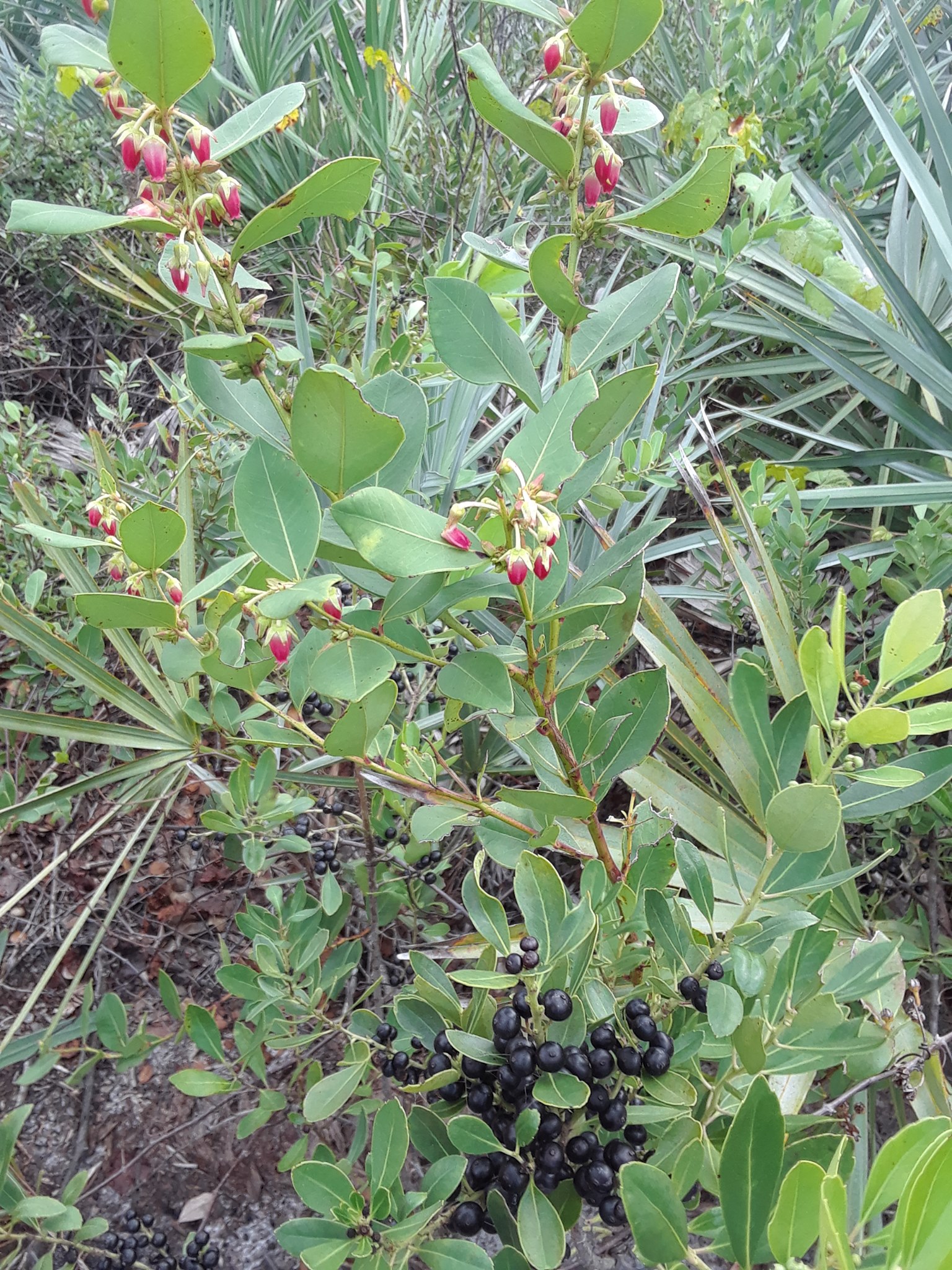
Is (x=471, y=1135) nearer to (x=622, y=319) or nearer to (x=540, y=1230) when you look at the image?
(x=540, y=1230)

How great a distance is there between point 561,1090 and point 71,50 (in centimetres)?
79

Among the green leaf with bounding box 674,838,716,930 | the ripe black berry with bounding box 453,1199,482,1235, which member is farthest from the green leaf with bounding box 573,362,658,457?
the ripe black berry with bounding box 453,1199,482,1235

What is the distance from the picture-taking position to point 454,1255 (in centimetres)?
70

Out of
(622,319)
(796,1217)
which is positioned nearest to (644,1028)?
(796,1217)

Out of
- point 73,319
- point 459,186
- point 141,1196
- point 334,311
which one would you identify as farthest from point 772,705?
point 73,319

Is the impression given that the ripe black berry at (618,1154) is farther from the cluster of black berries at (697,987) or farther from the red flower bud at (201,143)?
the red flower bud at (201,143)

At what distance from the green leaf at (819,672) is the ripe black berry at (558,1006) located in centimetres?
29

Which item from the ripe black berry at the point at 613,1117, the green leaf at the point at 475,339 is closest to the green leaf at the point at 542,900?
the ripe black berry at the point at 613,1117

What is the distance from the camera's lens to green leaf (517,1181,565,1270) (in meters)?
0.59

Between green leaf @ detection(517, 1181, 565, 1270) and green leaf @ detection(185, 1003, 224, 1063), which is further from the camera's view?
green leaf @ detection(185, 1003, 224, 1063)

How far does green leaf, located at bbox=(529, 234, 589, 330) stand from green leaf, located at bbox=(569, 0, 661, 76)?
11 centimetres

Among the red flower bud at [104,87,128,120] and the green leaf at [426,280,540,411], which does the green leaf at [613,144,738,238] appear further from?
the red flower bud at [104,87,128,120]

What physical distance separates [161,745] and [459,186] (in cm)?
192

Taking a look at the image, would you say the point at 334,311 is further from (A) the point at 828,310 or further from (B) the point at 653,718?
(B) the point at 653,718
